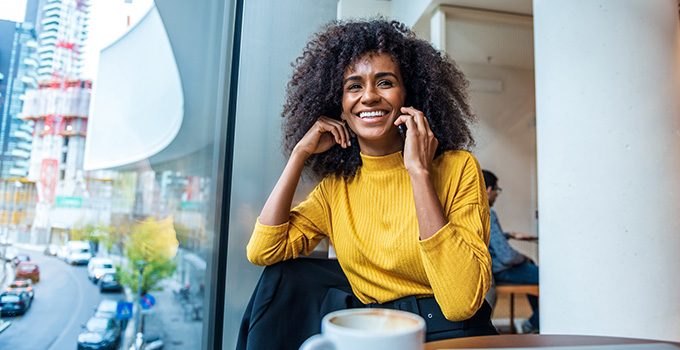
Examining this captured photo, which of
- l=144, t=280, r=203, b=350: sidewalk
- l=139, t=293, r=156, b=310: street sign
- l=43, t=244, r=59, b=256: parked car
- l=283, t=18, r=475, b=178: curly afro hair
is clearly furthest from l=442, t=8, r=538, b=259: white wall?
l=43, t=244, r=59, b=256: parked car

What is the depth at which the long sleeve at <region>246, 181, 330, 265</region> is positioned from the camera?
40.6 inches

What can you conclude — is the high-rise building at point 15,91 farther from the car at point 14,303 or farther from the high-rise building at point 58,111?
the car at point 14,303

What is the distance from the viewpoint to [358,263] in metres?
1.04

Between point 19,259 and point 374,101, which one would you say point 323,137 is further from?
point 19,259

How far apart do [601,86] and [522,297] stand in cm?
277

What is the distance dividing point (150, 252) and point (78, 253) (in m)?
0.20

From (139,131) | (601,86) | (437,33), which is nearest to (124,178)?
(139,131)

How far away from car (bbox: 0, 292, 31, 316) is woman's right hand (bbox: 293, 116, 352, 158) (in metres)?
0.77

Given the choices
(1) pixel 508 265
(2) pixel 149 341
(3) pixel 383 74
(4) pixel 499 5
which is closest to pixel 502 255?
(1) pixel 508 265

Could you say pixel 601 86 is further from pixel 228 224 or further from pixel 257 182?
pixel 228 224

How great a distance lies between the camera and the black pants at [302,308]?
35.2 inches

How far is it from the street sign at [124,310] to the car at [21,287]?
0.76 ft

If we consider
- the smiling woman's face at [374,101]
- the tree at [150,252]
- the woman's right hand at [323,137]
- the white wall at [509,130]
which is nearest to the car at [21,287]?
the tree at [150,252]

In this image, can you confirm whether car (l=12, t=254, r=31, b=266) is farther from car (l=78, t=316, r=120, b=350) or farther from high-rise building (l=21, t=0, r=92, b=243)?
car (l=78, t=316, r=120, b=350)
